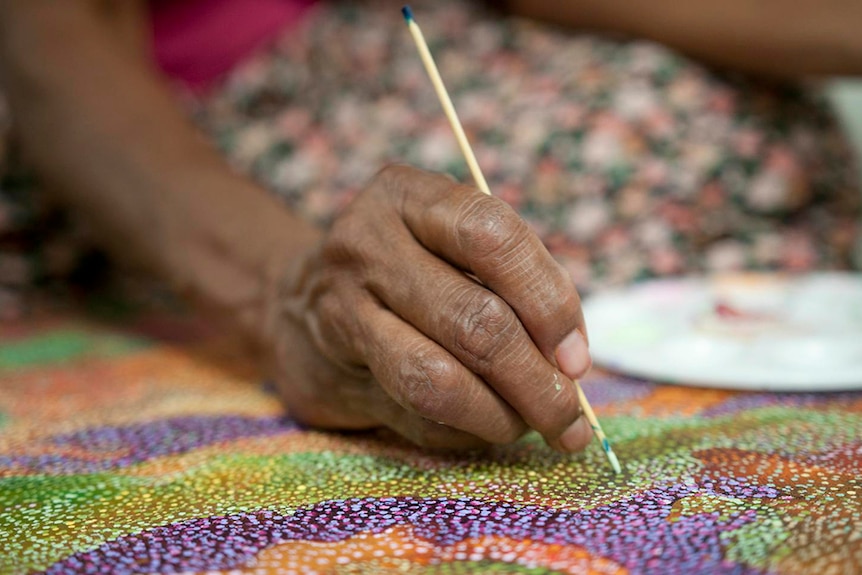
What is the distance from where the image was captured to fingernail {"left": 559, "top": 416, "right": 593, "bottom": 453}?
0.57 metres

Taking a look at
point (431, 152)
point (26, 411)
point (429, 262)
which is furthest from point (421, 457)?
point (431, 152)

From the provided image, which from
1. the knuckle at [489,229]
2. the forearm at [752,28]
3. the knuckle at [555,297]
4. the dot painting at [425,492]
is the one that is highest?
the forearm at [752,28]

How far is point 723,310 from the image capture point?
91 cm

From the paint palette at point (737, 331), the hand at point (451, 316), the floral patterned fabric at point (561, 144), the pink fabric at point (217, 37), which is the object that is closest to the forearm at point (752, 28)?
the floral patterned fabric at point (561, 144)

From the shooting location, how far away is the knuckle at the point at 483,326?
53cm

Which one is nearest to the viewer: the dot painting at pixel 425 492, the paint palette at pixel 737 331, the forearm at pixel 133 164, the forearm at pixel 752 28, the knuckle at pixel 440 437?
the dot painting at pixel 425 492

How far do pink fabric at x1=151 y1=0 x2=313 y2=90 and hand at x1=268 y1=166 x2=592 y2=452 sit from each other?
2.84 feet

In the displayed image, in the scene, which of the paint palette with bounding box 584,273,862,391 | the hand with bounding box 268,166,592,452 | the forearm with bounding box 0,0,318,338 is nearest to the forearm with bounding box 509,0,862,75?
the paint palette with bounding box 584,273,862,391

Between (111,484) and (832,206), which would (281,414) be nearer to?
(111,484)

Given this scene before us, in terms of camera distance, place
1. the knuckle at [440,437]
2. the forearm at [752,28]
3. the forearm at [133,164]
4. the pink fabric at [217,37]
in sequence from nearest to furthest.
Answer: the knuckle at [440,437], the forearm at [133,164], the forearm at [752,28], the pink fabric at [217,37]

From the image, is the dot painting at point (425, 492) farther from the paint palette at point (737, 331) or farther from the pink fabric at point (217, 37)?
the pink fabric at point (217, 37)

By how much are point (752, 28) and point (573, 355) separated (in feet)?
2.72

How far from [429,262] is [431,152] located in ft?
2.19

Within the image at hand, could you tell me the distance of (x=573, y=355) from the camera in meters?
0.55
